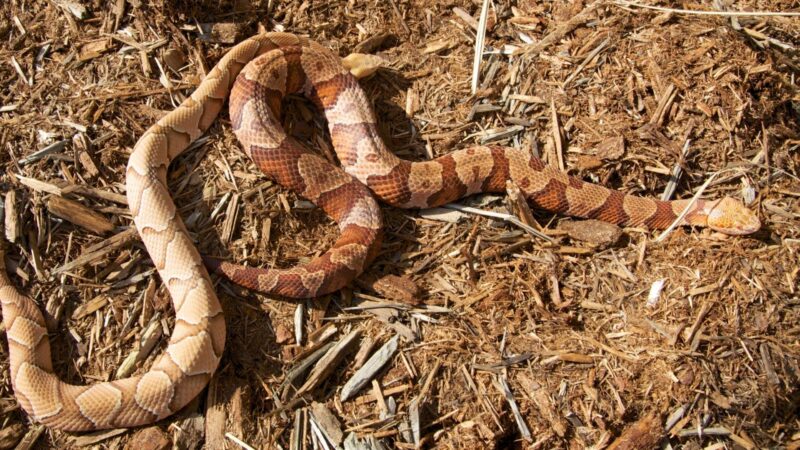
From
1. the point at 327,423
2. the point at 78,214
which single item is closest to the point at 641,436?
the point at 327,423

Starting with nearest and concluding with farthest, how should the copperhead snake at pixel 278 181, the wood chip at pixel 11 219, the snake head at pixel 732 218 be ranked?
the copperhead snake at pixel 278 181 < the wood chip at pixel 11 219 < the snake head at pixel 732 218

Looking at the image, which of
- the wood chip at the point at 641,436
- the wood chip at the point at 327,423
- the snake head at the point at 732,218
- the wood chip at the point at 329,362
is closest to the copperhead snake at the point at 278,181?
the snake head at the point at 732,218

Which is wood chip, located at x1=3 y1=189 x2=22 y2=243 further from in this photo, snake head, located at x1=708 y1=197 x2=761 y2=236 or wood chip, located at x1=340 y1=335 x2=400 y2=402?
snake head, located at x1=708 y1=197 x2=761 y2=236

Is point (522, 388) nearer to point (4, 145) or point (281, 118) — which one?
point (281, 118)

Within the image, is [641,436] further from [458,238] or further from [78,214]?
[78,214]

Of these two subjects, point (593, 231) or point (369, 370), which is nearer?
point (369, 370)

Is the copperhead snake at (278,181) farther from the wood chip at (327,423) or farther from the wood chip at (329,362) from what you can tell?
the wood chip at (327,423)

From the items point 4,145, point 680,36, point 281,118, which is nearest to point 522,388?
point 281,118
